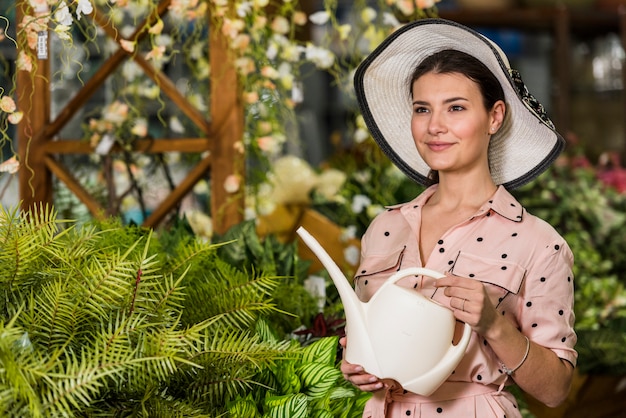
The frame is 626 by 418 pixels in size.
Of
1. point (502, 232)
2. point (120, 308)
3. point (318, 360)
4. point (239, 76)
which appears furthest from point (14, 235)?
point (239, 76)

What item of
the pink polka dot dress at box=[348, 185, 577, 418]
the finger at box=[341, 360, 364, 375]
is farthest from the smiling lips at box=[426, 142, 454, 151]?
the finger at box=[341, 360, 364, 375]

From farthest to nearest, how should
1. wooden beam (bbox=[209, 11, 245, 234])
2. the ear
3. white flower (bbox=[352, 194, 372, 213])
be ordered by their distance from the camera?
white flower (bbox=[352, 194, 372, 213])
wooden beam (bbox=[209, 11, 245, 234])
the ear

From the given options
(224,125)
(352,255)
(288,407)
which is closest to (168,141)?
(224,125)

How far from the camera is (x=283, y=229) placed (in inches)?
125

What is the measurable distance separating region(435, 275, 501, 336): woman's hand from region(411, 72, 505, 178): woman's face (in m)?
0.23

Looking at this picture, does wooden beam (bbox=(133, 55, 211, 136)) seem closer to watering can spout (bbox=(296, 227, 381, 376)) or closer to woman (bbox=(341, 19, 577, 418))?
woman (bbox=(341, 19, 577, 418))

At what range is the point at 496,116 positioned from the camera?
1.51 meters

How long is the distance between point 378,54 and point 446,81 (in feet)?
0.59

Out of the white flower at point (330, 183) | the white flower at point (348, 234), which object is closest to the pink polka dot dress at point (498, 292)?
the white flower at point (348, 234)

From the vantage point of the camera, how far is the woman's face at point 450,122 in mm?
1444

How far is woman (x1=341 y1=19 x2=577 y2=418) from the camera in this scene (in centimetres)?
138

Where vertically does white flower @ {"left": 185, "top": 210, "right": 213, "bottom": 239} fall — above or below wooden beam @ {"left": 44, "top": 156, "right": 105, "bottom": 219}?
below

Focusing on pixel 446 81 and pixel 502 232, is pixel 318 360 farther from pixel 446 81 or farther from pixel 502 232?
pixel 446 81

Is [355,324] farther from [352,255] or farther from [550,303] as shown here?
[352,255]
